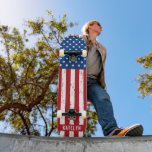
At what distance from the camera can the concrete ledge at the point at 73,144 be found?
205 centimetres

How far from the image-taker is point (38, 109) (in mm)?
9297

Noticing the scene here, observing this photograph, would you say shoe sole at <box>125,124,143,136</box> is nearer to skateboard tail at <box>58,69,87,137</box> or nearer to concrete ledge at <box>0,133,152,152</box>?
concrete ledge at <box>0,133,152,152</box>

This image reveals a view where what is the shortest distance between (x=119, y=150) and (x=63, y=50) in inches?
61.6

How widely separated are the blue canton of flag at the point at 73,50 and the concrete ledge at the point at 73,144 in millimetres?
1160

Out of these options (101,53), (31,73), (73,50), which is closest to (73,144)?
(73,50)

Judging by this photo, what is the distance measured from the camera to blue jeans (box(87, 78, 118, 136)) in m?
2.86

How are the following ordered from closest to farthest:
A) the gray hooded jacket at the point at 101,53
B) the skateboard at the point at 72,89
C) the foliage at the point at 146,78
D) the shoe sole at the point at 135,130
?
the shoe sole at the point at 135,130 → the skateboard at the point at 72,89 → the gray hooded jacket at the point at 101,53 → the foliage at the point at 146,78

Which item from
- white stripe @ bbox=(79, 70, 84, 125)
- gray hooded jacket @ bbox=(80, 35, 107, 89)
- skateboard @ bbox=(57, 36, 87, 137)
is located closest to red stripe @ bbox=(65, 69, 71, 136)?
skateboard @ bbox=(57, 36, 87, 137)

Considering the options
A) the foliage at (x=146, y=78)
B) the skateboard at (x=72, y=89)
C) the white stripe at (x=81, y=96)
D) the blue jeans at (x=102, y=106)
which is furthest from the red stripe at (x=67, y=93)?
the foliage at (x=146, y=78)

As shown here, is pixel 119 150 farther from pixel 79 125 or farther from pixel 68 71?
pixel 68 71

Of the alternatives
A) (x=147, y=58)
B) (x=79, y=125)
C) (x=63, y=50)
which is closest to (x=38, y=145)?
(x=79, y=125)

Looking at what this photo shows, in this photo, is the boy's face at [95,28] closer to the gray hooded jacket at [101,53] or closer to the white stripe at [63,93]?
the gray hooded jacket at [101,53]

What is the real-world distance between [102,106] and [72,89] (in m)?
0.51

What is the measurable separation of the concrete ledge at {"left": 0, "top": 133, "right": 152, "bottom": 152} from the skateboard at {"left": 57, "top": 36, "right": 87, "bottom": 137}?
0.54 meters
